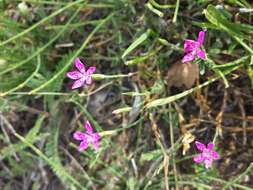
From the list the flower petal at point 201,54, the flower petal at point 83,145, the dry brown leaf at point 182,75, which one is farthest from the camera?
the dry brown leaf at point 182,75

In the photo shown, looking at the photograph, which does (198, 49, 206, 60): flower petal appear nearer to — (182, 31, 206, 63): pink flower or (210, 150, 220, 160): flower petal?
(182, 31, 206, 63): pink flower

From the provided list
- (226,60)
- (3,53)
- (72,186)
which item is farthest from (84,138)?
(226,60)

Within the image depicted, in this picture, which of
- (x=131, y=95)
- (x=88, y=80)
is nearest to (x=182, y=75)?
(x=131, y=95)

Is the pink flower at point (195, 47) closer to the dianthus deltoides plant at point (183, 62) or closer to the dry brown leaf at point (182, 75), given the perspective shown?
the dianthus deltoides plant at point (183, 62)

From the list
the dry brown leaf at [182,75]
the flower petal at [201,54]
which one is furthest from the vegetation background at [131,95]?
the flower petal at [201,54]

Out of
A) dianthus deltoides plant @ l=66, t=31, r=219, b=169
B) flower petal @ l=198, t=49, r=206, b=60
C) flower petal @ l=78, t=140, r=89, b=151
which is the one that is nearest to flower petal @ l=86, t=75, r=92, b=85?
dianthus deltoides plant @ l=66, t=31, r=219, b=169

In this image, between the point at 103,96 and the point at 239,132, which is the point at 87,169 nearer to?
the point at 103,96

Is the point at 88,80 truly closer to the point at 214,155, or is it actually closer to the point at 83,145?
the point at 83,145
